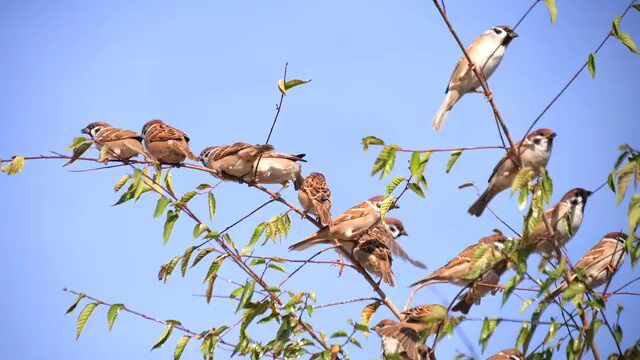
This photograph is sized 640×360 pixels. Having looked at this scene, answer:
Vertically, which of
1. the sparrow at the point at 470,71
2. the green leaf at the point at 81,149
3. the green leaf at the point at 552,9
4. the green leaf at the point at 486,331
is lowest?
the green leaf at the point at 486,331

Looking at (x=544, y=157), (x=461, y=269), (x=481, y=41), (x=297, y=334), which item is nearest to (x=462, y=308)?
(x=461, y=269)

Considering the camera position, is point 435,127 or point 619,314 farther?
point 435,127

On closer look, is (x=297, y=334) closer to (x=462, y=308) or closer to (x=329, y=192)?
(x=462, y=308)

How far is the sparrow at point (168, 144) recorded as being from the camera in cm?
757

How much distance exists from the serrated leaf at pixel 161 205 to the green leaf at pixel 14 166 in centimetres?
90

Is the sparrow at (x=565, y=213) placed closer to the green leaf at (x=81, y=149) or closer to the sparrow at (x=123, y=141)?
the green leaf at (x=81, y=149)

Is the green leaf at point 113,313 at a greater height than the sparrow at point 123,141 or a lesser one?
lesser

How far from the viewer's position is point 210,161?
23.9 ft

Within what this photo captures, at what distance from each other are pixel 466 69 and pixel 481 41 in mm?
758

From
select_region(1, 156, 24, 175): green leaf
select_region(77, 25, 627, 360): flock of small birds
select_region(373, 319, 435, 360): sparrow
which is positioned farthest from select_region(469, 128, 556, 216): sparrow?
select_region(1, 156, 24, 175): green leaf

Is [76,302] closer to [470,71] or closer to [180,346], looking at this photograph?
[180,346]

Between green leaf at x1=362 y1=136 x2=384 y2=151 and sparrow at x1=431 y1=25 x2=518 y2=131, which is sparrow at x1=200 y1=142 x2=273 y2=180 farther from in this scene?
green leaf at x1=362 y1=136 x2=384 y2=151

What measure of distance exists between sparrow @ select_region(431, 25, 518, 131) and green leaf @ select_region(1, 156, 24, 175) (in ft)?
13.4

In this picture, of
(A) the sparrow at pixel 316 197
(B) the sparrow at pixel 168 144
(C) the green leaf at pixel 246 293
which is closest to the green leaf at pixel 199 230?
(C) the green leaf at pixel 246 293
